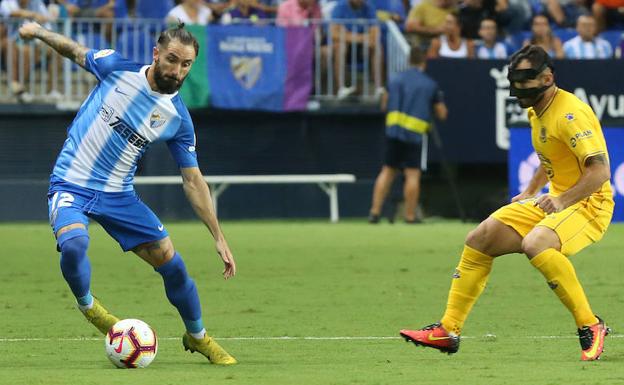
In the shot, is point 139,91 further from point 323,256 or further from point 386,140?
point 386,140

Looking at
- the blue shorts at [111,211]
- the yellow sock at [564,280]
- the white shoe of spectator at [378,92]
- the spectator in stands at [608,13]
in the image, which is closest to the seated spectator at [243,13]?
the white shoe of spectator at [378,92]

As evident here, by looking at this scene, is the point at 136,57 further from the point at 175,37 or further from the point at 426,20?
the point at 175,37

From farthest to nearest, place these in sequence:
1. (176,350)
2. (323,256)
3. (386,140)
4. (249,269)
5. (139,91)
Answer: (386,140)
(323,256)
(249,269)
(176,350)
(139,91)

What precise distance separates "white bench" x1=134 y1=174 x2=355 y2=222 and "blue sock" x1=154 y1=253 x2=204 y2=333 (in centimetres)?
1155

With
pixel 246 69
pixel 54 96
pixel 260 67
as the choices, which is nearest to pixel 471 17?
pixel 260 67

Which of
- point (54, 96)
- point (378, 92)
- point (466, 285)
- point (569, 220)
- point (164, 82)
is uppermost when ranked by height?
point (164, 82)

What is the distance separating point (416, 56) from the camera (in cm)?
1944

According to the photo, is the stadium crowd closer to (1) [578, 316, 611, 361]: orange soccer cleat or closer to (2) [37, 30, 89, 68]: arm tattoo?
(2) [37, 30, 89, 68]: arm tattoo

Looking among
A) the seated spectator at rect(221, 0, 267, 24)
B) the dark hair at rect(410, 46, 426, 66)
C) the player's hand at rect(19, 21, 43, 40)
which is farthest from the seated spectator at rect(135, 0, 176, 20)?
the player's hand at rect(19, 21, 43, 40)

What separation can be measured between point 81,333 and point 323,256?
5924mm

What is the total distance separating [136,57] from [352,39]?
3081mm

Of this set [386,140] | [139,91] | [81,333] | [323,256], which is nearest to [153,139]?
[139,91]

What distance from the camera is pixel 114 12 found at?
20719 mm

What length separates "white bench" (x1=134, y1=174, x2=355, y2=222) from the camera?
1998 cm
